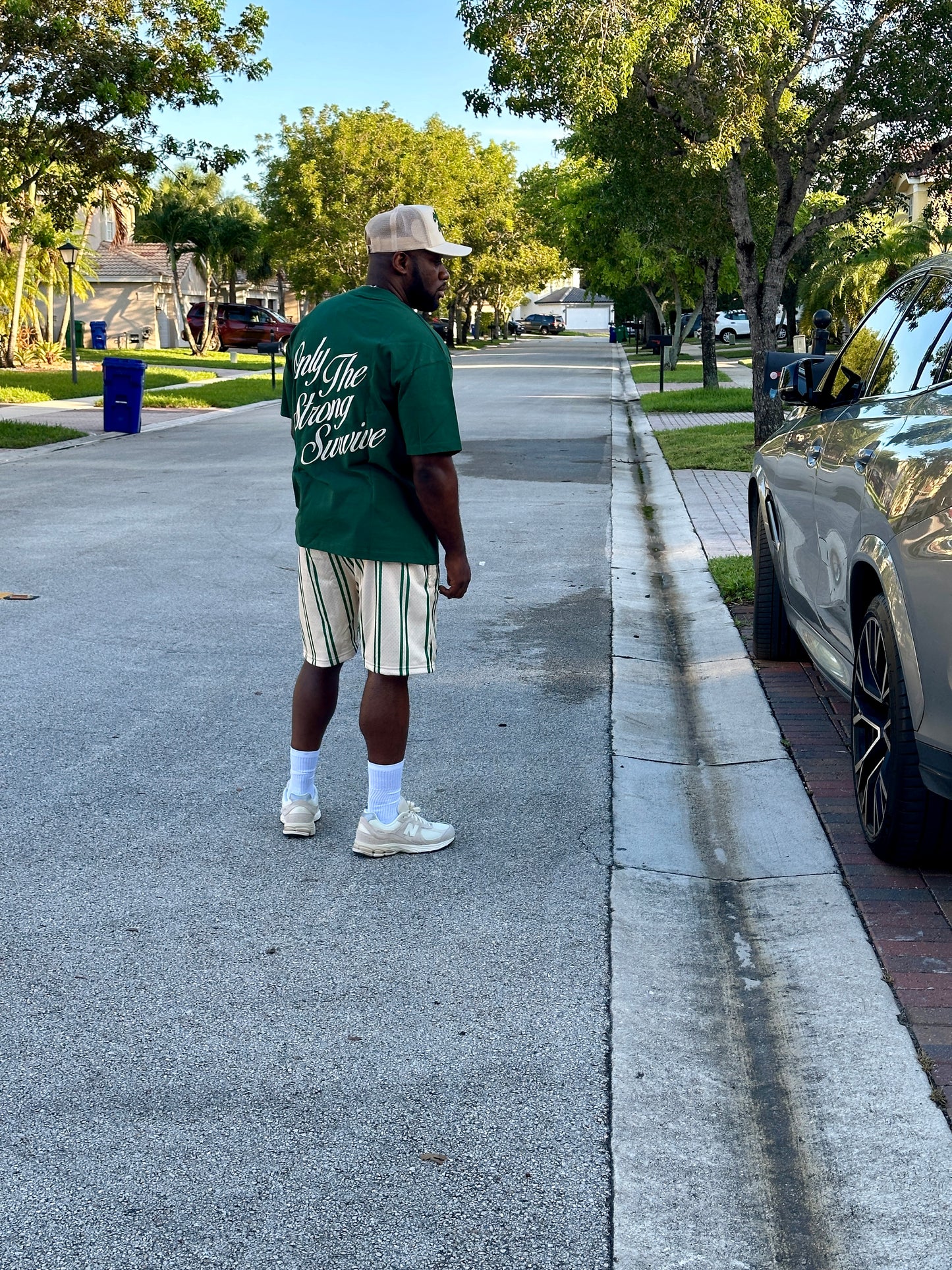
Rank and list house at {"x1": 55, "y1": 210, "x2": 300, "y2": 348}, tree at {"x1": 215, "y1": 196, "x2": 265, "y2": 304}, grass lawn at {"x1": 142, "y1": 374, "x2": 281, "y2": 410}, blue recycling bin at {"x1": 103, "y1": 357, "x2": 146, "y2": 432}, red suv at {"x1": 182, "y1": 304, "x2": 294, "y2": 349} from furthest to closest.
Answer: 1. tree at {"x1": 215, "y1": 196, "x2": 265, "y2": 304}
2. house at {"x1": 55, "y1": 210, "x2": 300, "y2": 348}
3. red suv at {"x1": 182, "y1": 304, "x2": 294, "y2": 349}
4. grass lawn at {"x1": 142, "y1": 374, "x2": 281, "y2": 410}
5. blue recycling bin at {"x1": 103, "y1": 357, "x2": 146, "y2": 432}

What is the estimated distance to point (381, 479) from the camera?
4.09 meters

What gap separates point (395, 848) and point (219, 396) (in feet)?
81.1

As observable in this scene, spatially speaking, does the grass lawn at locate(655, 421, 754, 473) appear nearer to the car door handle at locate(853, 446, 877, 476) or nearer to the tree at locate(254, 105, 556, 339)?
the car door handle at locate(853, 446, 877, 476)

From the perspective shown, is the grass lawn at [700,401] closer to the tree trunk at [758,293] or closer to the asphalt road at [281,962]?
the tree trunk at [758,293]

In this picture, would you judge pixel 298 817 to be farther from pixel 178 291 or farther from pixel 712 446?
pixel 178 291

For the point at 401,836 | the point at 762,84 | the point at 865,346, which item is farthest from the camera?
the point at 762,84

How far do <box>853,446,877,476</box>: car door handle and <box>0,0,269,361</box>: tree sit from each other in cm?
1501

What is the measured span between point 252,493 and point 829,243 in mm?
31809

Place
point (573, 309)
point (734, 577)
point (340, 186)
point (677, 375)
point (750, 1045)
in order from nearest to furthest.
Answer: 1. point (750, 1045)
2. point (734, 577)
3. point (677, 375)
4. point (340, 186)
5. point (573, 309)

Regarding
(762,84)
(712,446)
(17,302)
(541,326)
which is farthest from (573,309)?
(762,84)

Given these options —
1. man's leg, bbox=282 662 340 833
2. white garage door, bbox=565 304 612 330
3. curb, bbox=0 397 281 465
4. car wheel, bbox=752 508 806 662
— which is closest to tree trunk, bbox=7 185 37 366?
curb, bbox=0 397 281 465

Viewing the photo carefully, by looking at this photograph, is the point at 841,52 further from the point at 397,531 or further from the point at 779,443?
the point at 397,531

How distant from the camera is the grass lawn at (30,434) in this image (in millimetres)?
17938

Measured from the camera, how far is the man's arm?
402 centimetres
